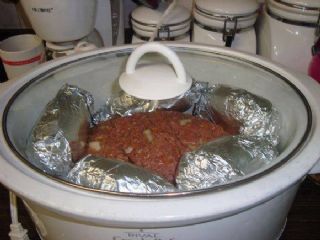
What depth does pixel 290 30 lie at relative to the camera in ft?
3.74

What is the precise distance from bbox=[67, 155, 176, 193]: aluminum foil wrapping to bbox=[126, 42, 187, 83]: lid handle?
194 mm

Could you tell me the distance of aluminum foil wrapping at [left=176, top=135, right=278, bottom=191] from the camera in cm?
59

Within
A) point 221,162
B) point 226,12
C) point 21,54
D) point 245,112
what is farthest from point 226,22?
point 21,54

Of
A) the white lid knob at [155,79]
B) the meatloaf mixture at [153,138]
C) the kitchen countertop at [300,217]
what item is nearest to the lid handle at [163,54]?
the white lid knob at [155,79]

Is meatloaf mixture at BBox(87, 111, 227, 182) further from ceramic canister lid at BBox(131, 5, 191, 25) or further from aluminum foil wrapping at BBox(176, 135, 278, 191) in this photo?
ceramic canister lid at BBox(131, 5, 191, 25)

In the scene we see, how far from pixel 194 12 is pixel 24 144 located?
31.9 inches

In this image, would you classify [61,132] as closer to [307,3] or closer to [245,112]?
[245,112]

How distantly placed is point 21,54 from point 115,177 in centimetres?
95

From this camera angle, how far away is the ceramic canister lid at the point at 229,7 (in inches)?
44.4

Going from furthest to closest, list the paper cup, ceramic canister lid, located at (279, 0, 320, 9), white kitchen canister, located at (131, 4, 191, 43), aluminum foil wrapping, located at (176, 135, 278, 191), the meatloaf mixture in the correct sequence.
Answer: the paper cup → white kitchen canister, located at (131, 4, 191, 43) → ceramic canister lid, located at (279, 0, 320, 9) → the meatloaf mixture → aluminum foil wrapping, located at (176, 135, 278, 191)

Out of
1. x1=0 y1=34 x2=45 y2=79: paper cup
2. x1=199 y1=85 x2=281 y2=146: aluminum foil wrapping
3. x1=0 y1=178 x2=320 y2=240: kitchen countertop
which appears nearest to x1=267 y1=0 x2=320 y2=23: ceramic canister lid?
x1=199 y1=85 x2=281 y2=146: aluminum foil wrapping

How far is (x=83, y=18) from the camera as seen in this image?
1238mm

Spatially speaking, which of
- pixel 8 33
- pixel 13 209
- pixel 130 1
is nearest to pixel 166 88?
pixel 13 209

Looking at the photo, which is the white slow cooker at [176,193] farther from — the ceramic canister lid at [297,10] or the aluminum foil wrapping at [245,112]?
the ceramic canister lid at [297,10]
